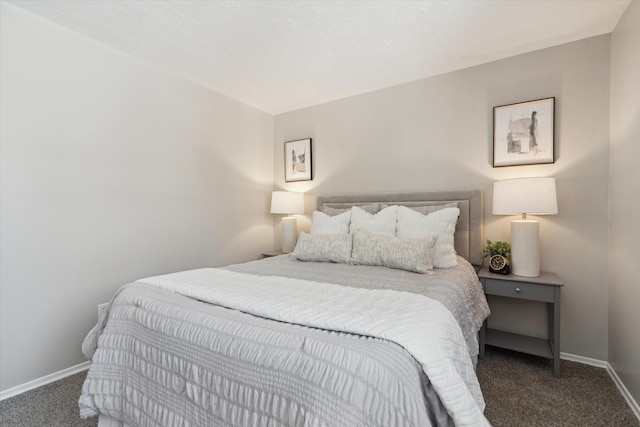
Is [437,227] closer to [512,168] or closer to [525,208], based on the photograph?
[525,208]

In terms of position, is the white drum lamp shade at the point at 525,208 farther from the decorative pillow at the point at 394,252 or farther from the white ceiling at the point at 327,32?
the white ceiling at the point at 327,32

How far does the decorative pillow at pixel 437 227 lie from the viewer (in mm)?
2250

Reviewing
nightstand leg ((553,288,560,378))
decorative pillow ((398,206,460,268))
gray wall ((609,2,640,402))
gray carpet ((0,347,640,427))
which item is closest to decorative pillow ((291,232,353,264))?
decorative pillow ((398,206,460,268))

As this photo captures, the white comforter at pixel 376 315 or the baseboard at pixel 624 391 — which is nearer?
the white comforter at pixel 376 315

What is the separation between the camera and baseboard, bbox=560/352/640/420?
67.4 inches

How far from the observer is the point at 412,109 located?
2977 millimetres

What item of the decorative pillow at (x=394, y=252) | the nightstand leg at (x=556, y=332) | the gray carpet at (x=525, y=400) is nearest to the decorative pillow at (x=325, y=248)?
the decorative pillow at (x=394, y=252)

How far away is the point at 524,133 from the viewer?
2436 mm

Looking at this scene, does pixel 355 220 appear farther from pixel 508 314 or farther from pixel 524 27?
pixel 524 27

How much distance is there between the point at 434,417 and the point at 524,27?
2.56m

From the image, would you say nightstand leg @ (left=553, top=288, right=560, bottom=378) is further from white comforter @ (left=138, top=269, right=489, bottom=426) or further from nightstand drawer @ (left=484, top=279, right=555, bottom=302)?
white comforter @ (left=138, top=269, right=489, bottom=426)

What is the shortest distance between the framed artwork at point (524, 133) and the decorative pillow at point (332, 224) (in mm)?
1392

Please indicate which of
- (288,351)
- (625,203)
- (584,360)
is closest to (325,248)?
(288,351)

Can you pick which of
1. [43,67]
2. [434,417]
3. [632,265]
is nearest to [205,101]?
[43,67]
